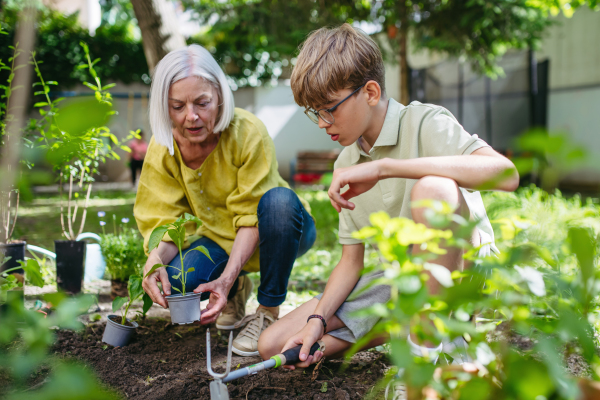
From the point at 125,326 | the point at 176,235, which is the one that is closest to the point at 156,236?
the point at 176,235

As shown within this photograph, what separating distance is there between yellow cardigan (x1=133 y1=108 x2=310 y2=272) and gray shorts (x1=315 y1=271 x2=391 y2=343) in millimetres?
531

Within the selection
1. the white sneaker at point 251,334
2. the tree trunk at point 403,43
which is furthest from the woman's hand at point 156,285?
the tree trunk at point 403,43

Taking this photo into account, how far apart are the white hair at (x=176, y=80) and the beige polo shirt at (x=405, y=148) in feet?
1.83

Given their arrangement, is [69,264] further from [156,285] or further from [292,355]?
[292,355]

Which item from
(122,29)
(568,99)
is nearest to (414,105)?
(568,99)

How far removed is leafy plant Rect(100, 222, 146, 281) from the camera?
2.42 meters

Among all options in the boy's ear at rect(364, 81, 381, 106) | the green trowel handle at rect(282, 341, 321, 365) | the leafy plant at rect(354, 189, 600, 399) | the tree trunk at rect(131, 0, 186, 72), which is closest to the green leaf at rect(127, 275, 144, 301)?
the green trowel handle at rect(282, 341, 321, 365)

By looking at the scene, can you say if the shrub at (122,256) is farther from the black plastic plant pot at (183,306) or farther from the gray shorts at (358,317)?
the gray shorts at (358,317)

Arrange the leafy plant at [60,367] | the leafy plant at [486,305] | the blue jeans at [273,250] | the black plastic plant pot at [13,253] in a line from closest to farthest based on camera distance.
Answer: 1. the leafy plant at [60,367]
2. the leafy plant at [486,305]
3. the blue jeans at [273,250]
4. the black plastic plant pot at [13,253]

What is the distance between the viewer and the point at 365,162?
1.35 m

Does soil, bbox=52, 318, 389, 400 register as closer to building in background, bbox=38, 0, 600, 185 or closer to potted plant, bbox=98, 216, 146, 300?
potted plant, bbox=98, 216, 146, 300

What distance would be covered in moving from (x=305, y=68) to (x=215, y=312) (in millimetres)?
905

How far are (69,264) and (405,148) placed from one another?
1863mm

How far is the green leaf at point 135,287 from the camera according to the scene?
167 centimetres
